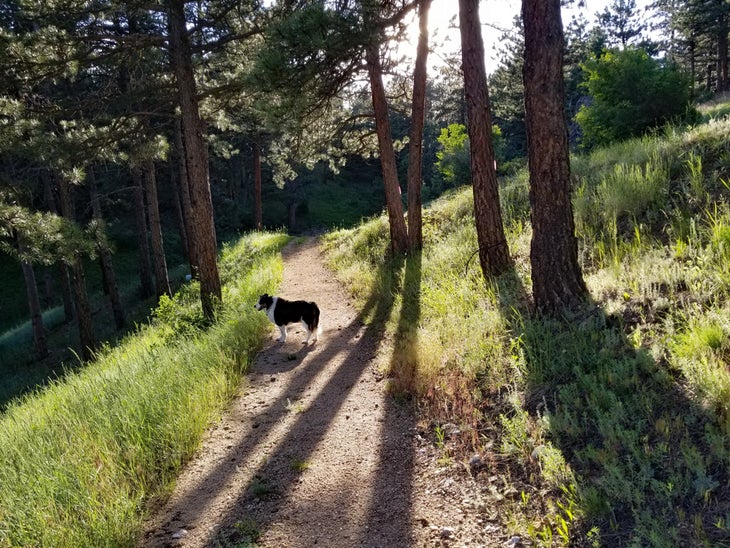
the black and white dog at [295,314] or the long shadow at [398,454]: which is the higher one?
the black and white dog at [295,314]

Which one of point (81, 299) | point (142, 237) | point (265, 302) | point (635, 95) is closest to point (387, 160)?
point (265, 302)

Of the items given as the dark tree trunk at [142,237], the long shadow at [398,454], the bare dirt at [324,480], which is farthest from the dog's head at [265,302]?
the dark tree trunk at [142,237]

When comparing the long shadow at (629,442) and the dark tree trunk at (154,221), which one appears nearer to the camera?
the long shadow at (629,442)

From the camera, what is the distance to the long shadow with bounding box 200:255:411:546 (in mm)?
3465

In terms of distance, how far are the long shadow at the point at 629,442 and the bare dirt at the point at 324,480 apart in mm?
665

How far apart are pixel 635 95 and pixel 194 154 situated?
1164cm

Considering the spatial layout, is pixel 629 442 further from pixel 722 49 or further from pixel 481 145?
pixel 722 49

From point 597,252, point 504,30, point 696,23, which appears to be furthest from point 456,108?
point 597,252

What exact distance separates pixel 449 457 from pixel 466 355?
1422mm

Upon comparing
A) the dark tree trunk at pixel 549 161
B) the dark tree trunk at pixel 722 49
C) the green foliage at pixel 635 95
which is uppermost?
the dark tree trunk at pixel 722 49

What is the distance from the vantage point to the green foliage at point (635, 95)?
11883mm

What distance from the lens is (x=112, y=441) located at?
14.2ft

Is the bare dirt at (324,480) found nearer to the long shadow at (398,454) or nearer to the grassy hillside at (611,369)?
the long shadow at (398,454)

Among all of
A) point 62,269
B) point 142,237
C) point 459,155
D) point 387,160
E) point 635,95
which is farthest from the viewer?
point 459,155
